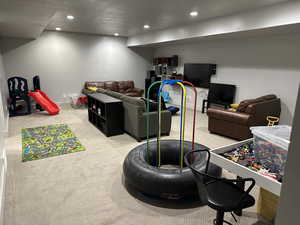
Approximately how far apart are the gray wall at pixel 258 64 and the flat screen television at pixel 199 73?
20 centimetres

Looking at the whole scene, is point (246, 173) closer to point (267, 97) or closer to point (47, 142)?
point (267, 97)

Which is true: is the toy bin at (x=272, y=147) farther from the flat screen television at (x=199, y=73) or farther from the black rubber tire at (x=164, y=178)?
the flat screen television at (x=199, y=73)

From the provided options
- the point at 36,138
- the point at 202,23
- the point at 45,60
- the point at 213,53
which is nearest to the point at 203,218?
the point at 36,138

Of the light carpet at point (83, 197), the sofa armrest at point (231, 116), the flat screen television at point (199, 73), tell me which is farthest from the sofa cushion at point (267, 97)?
the light carpet at point (83, 197)

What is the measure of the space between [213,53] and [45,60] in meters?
5.83

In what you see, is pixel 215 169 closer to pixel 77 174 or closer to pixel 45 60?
pixel 77 174

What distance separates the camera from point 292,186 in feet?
2.27

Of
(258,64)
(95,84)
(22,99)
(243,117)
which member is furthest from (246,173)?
(95,84)

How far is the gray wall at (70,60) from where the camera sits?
21.9ft

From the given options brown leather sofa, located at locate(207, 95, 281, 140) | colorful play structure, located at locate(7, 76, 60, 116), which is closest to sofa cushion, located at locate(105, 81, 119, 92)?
colorful play structure, located at locate(7, 76, 60, 116)

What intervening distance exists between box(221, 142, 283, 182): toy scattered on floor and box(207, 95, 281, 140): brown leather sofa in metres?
2.06

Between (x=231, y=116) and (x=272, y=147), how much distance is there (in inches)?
105

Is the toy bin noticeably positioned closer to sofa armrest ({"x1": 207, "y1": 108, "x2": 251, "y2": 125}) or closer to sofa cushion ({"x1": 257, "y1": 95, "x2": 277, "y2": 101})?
sofa armrest ({"x1": 207, "y1": 108, "x2": 251, "y2": 125})

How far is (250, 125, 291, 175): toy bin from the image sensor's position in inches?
57.4
